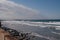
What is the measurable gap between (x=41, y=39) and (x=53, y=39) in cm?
68

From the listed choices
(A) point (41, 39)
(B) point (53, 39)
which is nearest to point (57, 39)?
(B) point (53, 39)

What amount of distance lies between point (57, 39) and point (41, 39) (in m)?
0.89

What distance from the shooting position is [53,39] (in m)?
8.84

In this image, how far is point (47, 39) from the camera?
885cm

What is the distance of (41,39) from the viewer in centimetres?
864

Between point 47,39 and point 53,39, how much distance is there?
32 centimetres

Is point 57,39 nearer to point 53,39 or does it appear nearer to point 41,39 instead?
point 53,39

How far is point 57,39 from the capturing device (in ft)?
29.0

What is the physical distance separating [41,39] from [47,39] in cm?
40

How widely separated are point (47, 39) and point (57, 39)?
0.53m
